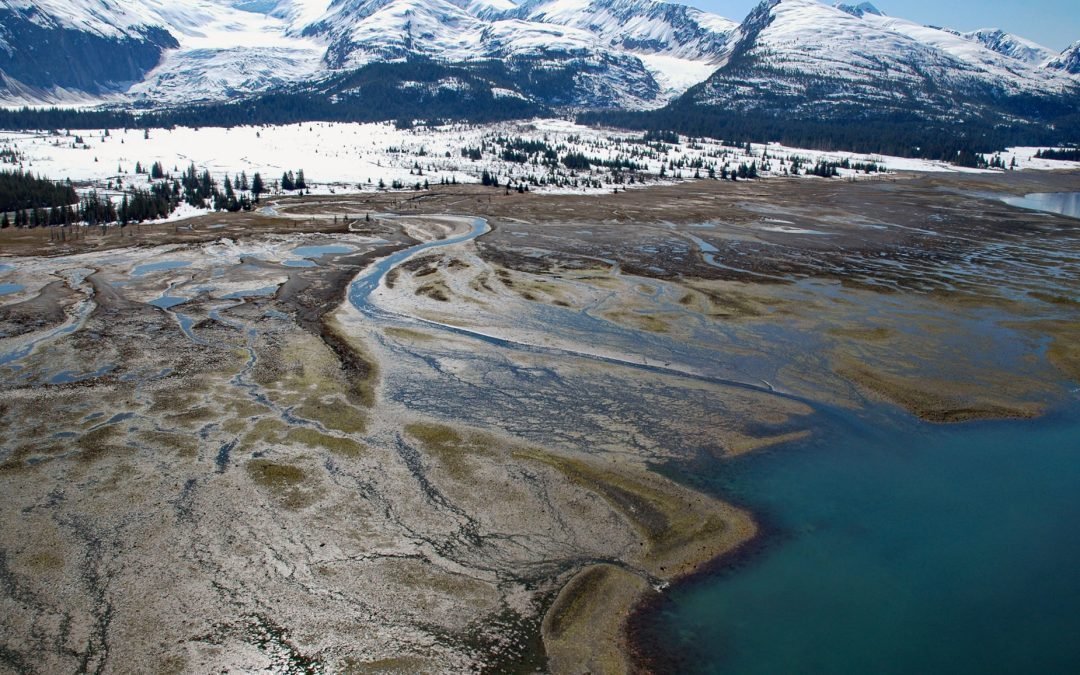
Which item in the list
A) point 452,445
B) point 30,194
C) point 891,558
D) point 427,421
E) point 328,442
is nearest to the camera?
point 891,558

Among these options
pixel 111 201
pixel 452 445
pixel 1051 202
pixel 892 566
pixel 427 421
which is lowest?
pixel 892 566

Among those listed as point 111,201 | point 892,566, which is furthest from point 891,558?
point 111,201

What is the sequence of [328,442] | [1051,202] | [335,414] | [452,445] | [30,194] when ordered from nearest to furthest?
[328,442] < [452,445] < [335,414] < [30,194] < [1051,202]

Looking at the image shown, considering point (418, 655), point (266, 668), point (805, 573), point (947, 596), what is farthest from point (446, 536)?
point (947, 596)

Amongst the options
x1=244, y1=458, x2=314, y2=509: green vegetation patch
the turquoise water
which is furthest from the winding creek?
x1=244, y1=458, x2=314, y2=509: green vegetation patch

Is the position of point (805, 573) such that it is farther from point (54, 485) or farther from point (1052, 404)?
point (54, 485)

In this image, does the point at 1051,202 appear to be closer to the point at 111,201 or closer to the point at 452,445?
the point at 452,445

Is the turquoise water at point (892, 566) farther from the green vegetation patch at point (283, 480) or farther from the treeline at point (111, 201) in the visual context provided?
the treeline at point (111, 201)
